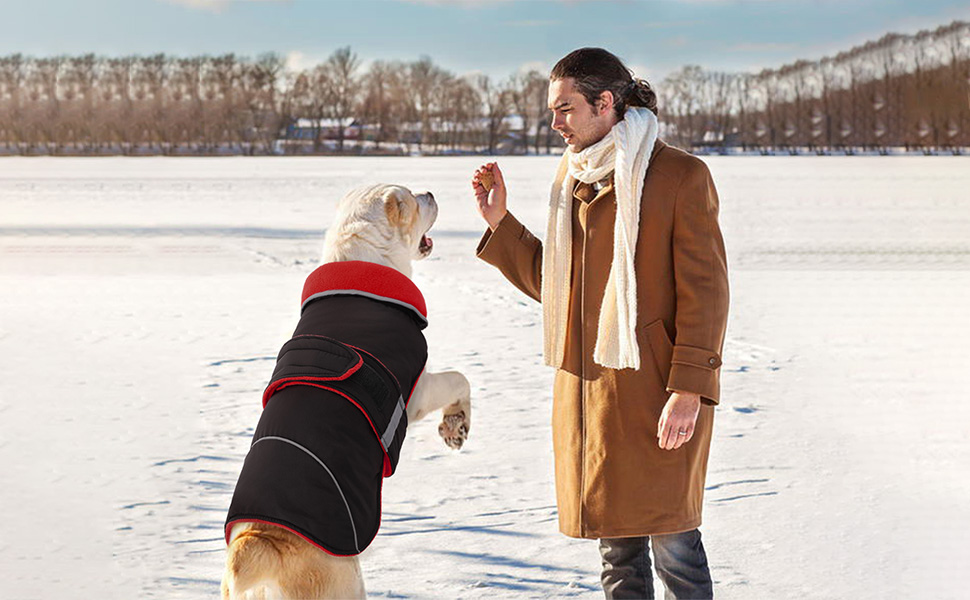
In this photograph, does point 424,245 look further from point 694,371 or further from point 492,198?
point 694,371

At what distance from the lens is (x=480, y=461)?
16.2 ft

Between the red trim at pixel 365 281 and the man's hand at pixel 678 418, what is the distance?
757 mm

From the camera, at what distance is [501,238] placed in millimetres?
3018

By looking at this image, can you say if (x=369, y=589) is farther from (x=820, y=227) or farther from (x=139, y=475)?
(x=820, y=227)

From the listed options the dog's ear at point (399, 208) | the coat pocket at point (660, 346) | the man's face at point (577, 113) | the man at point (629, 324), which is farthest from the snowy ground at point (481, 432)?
the man's face at point (577, 113)

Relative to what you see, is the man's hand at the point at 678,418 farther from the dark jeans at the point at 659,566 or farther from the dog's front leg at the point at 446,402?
the dog's front leg at the point at 446,402

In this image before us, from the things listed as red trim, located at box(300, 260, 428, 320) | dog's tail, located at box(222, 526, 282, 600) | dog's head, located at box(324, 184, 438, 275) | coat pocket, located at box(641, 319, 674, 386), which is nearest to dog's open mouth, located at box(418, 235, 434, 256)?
dog's head, located at box(324, 184, 438, 275)

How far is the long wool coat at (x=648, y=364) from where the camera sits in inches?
99.3

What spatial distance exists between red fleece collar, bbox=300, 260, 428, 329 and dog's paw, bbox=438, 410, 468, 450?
0.50 metres

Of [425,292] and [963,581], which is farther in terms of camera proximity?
[425,292]

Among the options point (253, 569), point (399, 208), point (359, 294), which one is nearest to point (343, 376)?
point (359, 294)

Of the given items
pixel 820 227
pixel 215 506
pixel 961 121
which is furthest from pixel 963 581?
pixel 961 121

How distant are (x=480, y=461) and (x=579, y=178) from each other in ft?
8.19

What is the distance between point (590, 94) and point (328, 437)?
1111mm
